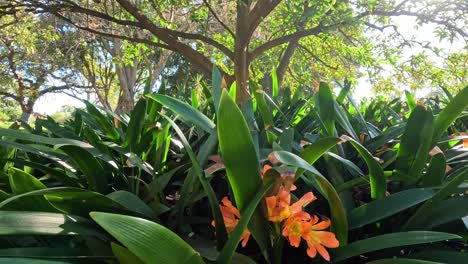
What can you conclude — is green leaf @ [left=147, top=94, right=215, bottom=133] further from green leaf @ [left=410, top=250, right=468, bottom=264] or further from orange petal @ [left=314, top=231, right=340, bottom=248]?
green leaf @ [left=410, top=250, right=468, bottom=264]

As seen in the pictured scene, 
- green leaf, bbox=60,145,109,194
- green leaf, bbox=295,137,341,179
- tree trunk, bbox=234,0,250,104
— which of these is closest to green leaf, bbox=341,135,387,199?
green leaf, bbox=295,137,341,179

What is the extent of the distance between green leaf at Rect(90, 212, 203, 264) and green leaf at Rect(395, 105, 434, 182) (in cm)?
46

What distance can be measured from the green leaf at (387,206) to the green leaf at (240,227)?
0.66 ft

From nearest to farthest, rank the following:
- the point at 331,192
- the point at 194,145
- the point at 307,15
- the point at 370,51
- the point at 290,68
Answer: the point at 331,192, the point at 194,145, the point at 307,15, the point at 370,51, the point at 290,68

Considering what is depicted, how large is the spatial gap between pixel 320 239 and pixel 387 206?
14 centimetres

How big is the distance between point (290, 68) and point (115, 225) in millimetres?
9349

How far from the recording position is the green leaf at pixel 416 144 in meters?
0.70

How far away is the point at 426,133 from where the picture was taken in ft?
2.29

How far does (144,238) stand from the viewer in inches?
16.7

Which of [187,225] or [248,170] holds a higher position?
[248,170]

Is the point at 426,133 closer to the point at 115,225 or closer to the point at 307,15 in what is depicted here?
the point at 115,225

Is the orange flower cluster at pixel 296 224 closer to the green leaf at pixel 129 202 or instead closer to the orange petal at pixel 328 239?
the orange petal at pixel 328 239

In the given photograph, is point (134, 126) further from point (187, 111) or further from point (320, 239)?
point (320, 239)

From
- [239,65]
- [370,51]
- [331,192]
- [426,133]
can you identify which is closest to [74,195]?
Answer: [331,192]
